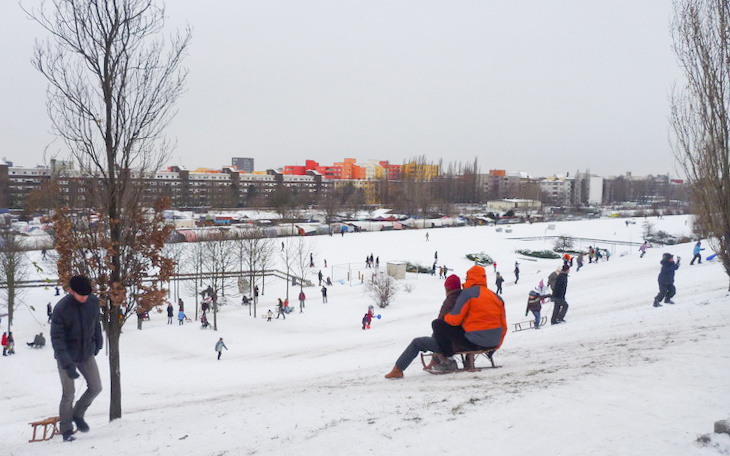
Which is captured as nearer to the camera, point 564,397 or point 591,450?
point 591,450

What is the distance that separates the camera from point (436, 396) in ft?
18.8

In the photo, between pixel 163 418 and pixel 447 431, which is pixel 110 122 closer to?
pixel 163 418

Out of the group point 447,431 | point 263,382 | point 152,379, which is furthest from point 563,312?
point 152,379

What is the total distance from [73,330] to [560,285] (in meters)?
11.4

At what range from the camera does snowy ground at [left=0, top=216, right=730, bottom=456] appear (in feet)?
14.1

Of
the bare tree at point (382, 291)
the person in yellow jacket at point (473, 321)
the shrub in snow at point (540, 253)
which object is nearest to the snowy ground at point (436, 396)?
the person in yellow jacket at point (473, 321)

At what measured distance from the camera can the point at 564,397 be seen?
5145 millimetres

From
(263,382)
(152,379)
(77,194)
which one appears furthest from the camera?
(152,379)

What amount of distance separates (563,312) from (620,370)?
7.36 m

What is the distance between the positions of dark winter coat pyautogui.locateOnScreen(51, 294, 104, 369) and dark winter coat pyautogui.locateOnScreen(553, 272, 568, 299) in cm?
1111

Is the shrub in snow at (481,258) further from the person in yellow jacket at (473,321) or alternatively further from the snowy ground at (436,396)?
the person in yellow jacket at (473,321)

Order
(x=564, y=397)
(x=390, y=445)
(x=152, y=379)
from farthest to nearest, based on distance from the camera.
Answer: (x=152, y=379) → (x=564, y=397) → (x=390, y=445)

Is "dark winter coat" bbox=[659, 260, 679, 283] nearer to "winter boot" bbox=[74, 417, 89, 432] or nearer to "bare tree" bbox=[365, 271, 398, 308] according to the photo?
"winter boot" bbox=[74, 417, 89, 432]

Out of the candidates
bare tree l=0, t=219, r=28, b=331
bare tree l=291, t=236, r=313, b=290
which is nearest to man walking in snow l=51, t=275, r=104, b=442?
bare tree l=0, t=219, r=28, b=331
